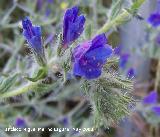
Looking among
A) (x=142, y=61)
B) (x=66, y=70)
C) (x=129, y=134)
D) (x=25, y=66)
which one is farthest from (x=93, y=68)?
(x=142, y=61)

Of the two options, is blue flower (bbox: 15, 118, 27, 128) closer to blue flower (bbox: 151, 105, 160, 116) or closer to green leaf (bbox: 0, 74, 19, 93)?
blue flower (bbox: 151, 105, 160, 116)

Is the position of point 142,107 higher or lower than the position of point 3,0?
lower

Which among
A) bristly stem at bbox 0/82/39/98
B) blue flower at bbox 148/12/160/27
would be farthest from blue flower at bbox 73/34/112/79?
blue flower at bbox 148/12/160/27

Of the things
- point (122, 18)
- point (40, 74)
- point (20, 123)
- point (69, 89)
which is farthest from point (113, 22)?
point (69, 89)

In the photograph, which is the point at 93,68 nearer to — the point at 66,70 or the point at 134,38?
the point at 66,70

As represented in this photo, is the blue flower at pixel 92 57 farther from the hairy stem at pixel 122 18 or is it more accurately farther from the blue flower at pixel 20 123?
the blue flower at pixel 20 123

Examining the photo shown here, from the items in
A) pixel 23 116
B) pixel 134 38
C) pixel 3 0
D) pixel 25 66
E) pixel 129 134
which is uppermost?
pixel 3 0
